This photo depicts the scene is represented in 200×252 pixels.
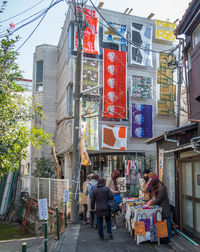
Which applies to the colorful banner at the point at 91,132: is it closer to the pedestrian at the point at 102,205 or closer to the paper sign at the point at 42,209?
the pedestrian at the point at 102,205

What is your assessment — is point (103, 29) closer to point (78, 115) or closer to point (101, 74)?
point (101, 74)

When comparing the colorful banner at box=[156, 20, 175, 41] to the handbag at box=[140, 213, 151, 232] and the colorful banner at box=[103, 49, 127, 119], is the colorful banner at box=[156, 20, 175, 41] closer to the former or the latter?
the colorful banner at box=[103, 49, 127, 119]

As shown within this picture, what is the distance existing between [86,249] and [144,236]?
1623 millimetres

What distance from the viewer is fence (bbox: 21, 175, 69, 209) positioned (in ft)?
39.5

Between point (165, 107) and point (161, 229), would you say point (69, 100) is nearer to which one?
point (165, 107)

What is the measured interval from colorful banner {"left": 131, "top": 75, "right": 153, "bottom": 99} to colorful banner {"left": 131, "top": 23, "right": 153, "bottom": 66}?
1.19 meters

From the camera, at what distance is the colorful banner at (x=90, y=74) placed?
19.6 m

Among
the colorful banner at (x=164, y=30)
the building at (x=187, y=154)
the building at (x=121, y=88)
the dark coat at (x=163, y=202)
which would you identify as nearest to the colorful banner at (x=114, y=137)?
the building at (x=121, y=88)

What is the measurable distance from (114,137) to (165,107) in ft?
16.3

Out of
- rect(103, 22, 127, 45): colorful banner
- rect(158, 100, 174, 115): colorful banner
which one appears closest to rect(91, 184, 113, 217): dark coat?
rect(158, 100, 174, 115): colorful banner

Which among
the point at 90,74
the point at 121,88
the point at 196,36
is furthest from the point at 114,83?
the point at 196,36

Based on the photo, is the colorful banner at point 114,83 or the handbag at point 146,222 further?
the colorful banner at point 114,83

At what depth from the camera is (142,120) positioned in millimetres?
21141

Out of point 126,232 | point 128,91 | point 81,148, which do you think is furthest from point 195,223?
point 128,91
